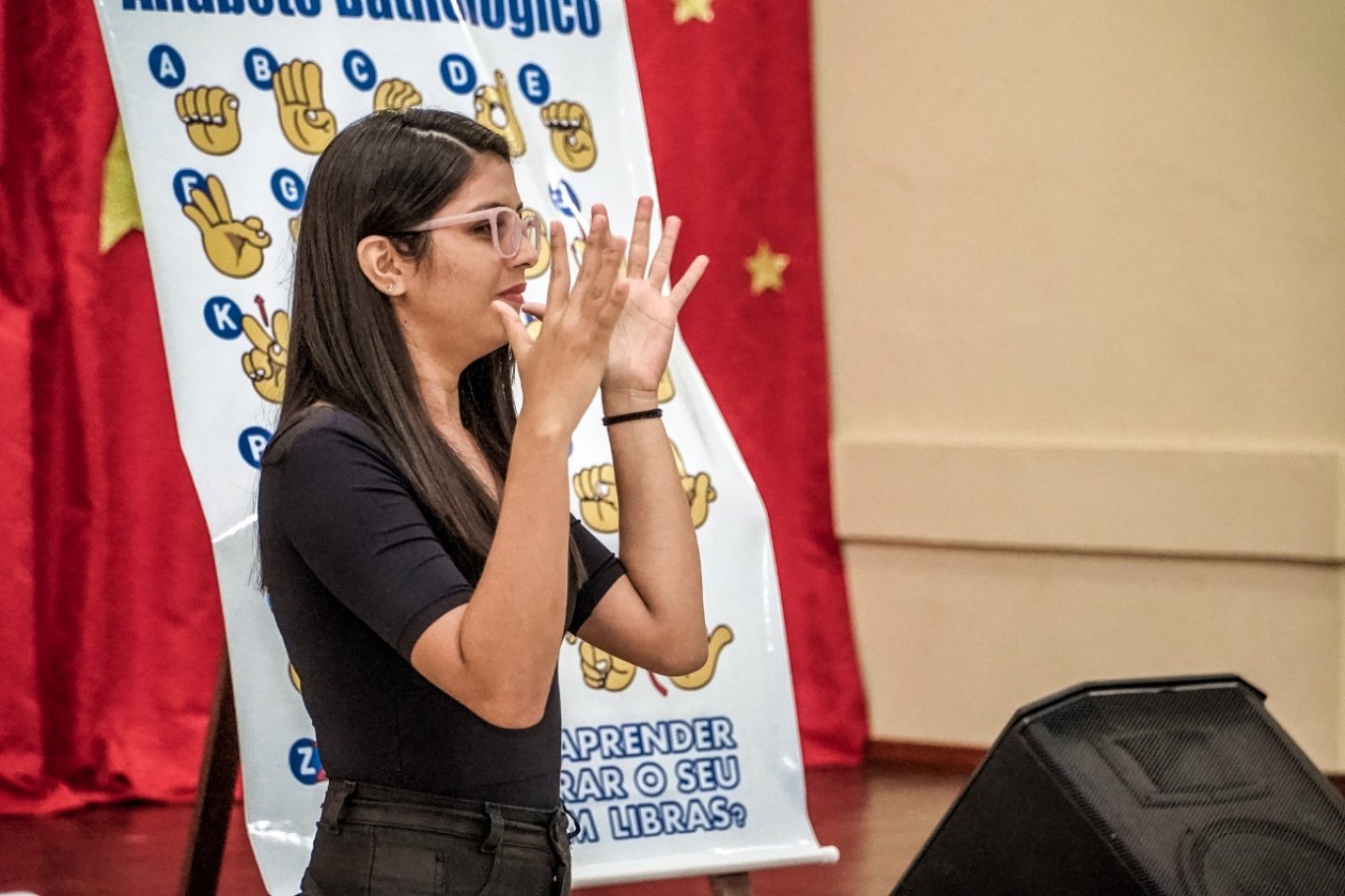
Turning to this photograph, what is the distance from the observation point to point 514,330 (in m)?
1.28

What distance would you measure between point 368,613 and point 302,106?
1.29 metres

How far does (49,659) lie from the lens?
3393mm

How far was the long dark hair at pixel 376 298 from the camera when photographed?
132 centimetres

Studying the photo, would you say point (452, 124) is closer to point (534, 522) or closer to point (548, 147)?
point (534, 522)

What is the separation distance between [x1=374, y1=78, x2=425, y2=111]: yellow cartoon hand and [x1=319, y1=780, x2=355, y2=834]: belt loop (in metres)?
1.29

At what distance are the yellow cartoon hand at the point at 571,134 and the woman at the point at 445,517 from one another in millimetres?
1037

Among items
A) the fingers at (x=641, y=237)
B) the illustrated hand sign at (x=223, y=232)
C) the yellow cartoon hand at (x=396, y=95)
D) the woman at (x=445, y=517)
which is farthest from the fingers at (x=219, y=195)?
the fingers at (x=641, y=237)

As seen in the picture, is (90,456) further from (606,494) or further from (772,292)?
(772,292)

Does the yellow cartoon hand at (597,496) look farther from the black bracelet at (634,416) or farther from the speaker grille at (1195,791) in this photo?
the speaker grille at (1195,791)

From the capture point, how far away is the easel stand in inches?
84.5

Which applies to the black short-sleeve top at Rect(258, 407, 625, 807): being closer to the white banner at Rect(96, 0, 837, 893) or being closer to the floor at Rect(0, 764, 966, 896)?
the white banner at Rect(96, 0, 837, 893)

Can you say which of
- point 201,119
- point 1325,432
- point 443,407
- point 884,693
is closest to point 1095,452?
point 1325,432

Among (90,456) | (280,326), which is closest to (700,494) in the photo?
(280,326)

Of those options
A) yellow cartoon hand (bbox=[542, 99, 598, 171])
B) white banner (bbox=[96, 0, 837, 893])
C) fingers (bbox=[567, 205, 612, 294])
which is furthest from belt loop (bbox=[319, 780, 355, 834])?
yellow cartoon hand (bbox=[542, 99, 598, 171])
